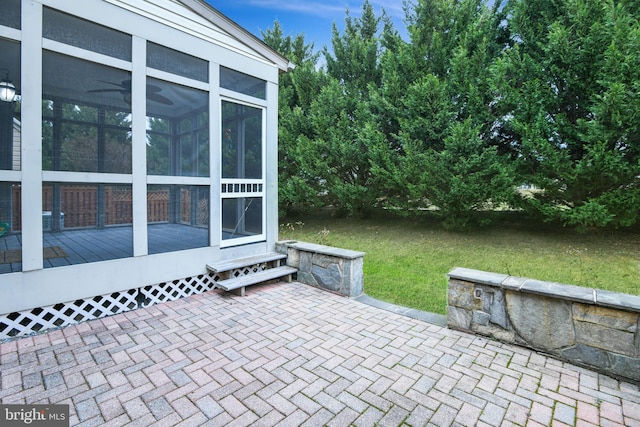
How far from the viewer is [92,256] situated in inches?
140

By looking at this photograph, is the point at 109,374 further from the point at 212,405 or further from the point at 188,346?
the point at 212,405

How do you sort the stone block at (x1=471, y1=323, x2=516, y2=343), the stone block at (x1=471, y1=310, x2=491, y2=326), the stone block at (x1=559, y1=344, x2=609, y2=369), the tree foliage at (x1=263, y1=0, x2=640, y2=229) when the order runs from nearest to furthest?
the stone block at (x1=559, y1=344, x2=609, y2=369)
the stone block at (x1=471, y1=323, x2=516, y2=343)
the stone block at (x1=471, y1=310, x2=491, y2=326)
the tree foliage at (x1=263, y1=0, x2=640, y2=229)

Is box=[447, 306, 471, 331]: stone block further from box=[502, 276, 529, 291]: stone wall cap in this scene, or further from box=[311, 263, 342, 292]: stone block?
box=[311, 263, 342, 292]: stone block

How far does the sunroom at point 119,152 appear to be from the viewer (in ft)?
10.2

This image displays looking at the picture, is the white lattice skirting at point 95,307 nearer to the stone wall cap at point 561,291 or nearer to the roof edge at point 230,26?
the roof edge at point 230,26

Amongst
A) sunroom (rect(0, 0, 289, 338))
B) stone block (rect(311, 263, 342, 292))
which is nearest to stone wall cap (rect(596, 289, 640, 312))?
stone block (rect(311, 263, 342, 292))

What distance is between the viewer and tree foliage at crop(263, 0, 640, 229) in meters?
5.43

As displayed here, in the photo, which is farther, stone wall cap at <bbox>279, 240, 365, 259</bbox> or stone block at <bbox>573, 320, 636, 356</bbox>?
stone wall cap at <bbox>279, 240, 365, 259</bbox>

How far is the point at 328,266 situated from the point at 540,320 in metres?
2.56

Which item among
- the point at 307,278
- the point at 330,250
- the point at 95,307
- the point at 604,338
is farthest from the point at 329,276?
the point at 604,338

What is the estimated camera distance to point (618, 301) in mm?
A: 2520

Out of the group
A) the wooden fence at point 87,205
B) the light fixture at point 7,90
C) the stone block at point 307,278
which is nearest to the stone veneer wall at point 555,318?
the stone block at point 307,278

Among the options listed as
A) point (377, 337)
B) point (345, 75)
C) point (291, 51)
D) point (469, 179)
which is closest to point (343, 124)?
point (345, 75)

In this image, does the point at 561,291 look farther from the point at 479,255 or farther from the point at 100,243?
the point at 100,243
